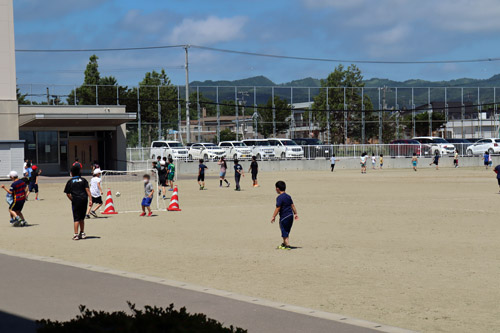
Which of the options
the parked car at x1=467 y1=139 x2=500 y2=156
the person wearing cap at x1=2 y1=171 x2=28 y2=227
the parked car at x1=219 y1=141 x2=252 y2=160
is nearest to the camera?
the person wearing cap at x1=2 y1=171 x2=28 y2=227

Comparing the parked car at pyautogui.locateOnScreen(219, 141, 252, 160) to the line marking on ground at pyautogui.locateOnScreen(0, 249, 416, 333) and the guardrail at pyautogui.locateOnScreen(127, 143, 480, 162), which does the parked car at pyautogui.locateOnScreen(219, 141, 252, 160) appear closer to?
the guardrail at pyautogui.locateOnScreen(127, 143, 480, 162)

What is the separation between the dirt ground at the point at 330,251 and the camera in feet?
30.7

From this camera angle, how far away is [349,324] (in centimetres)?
776

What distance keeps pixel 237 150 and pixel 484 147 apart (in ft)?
80.7

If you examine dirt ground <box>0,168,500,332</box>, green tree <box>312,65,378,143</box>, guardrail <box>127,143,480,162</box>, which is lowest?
dirt ground <box>0,168,500,332</box>

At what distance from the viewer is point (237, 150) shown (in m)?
59.1

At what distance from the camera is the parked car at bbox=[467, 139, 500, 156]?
63.9 m

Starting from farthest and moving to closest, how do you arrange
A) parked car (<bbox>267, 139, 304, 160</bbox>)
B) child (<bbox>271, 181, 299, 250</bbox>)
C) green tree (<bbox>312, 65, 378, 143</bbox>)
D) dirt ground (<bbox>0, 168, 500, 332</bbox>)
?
green tree (<bbox>312, 65, 378, 143</bbox>) < parked car (<bbox>267, 139, 304, 160</bbox>) < child (<bbox>271, 181, 299, 250</bbox>) < dirt ground (<bbox>0, 168, 500, 332</bbox>)

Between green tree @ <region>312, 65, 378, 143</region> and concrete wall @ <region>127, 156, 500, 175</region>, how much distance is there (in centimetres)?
1052

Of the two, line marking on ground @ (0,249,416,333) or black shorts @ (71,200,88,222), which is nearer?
line marking on ground @ (0,249,416,333)

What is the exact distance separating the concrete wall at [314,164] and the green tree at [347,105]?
10524 mm

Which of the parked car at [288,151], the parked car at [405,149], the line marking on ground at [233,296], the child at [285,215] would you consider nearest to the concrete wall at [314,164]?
the parked car at [288,151]

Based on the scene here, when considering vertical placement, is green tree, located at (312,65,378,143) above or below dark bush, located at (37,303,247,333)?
above

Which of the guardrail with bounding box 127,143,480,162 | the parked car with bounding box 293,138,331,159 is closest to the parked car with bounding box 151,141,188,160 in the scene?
the guardrail with bounding box 127,143,480,162
